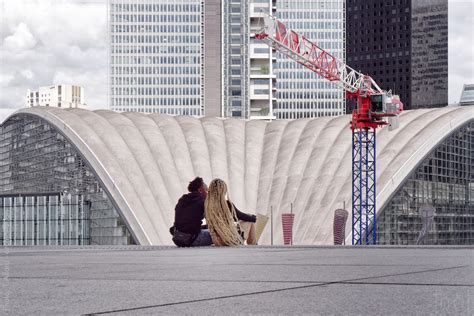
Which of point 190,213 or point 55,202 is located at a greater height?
point 190,213

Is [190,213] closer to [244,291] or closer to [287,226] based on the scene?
[244,291]

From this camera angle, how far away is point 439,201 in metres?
99.4

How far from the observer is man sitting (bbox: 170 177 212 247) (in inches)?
926

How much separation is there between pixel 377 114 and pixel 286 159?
500 inches

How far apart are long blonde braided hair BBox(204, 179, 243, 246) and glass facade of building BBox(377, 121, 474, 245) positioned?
68017 millimetres

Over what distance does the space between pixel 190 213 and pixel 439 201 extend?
78893 millimetres

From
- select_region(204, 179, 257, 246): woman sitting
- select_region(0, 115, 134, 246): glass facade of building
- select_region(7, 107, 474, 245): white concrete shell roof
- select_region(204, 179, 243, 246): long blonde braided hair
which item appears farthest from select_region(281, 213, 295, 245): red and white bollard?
select_region(204, 179, 243, 246): long blonde braided hair

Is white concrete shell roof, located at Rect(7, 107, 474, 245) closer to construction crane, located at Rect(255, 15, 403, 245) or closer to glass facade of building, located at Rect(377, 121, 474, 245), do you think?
construction crane, located at Rect(255, 15, 403, 245)

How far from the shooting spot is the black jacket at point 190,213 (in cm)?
2352

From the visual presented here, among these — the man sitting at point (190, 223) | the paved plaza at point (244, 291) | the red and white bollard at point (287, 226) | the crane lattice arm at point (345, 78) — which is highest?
the crane lattice arm at point (345, 78)

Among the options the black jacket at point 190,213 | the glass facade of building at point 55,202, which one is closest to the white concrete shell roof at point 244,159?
the glass facade of building at point 55,202

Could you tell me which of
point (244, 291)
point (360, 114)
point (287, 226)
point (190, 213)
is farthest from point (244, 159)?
point (244, 291)

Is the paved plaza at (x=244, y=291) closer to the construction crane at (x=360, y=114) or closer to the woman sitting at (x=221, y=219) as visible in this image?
the woman sitting at (x=221, y=219)

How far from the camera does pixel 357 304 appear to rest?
590cm
